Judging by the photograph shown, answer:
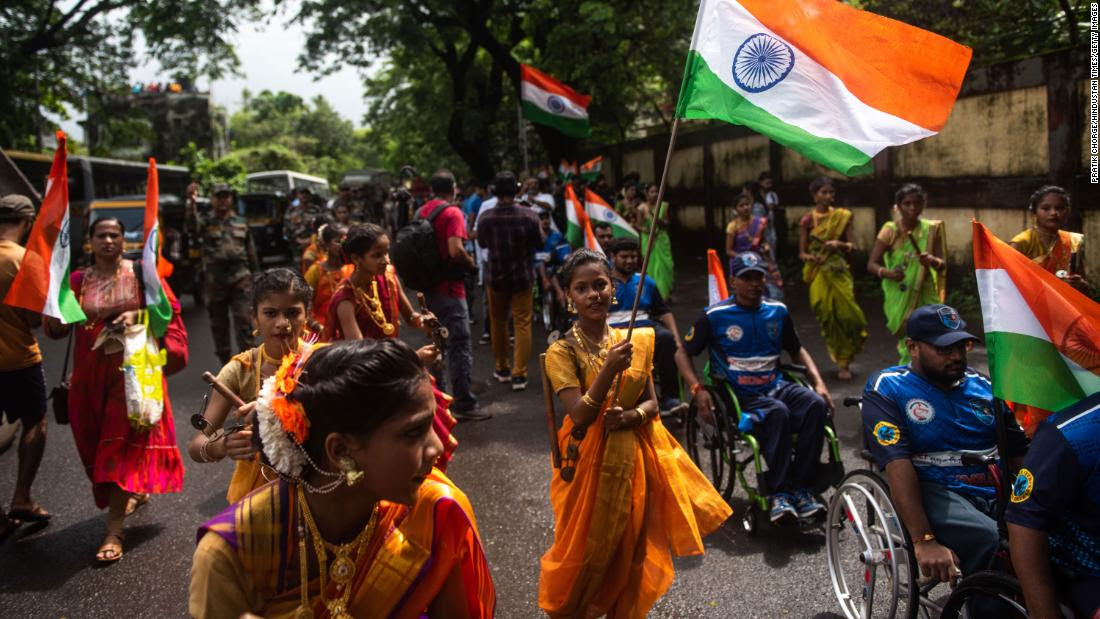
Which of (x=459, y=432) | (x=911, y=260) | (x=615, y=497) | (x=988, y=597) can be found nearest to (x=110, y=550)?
(x=459, y=432)

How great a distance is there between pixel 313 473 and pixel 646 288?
4155 mm

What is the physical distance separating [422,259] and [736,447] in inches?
122

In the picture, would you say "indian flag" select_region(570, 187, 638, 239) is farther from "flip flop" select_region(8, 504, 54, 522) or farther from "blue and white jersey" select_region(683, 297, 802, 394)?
"flip flop" select_region(8, 504, 54, 522)

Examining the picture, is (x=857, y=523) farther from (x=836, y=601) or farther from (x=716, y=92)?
(x=716, y=92)

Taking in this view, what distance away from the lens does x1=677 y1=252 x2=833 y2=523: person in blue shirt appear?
4.36m

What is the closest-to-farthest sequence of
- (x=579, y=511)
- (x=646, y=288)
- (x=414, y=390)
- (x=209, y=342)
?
(x=414, y=390)
(x=579, y=511)
(x=646, y=288)
(x=209, y=342)

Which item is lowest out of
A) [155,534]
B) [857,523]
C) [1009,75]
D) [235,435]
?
[155,534]

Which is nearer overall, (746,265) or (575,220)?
(746,265)

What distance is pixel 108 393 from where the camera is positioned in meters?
4.72

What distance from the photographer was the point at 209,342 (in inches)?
443

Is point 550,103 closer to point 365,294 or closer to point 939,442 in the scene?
point 365,294

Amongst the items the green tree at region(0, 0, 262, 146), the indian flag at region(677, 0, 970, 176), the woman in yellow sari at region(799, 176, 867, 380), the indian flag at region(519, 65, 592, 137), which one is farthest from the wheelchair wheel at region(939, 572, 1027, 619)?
the green tree at region(0, 0, 262, 146)

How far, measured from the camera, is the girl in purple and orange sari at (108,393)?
464 cm

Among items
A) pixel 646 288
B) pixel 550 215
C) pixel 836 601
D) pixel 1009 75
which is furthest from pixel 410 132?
pixel 836 601
